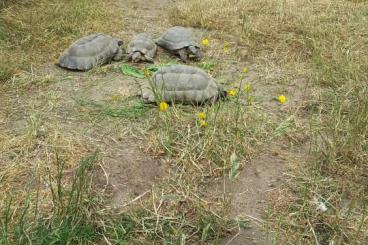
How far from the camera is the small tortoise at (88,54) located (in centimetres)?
517

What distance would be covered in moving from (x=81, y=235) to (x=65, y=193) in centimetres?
41

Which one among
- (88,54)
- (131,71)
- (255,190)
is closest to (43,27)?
(88,54)

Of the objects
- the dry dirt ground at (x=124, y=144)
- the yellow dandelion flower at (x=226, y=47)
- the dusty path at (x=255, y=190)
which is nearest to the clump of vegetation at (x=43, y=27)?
the dry dirt ground at (x=124, y=144)

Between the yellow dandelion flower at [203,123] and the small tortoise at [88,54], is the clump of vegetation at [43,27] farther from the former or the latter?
the yellow dandelion flower at [203,123]

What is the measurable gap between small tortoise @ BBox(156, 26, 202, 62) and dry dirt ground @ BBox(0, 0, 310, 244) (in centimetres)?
38

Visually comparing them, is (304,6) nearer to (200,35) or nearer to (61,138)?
(200,35)

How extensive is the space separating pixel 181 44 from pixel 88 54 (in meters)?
1.20

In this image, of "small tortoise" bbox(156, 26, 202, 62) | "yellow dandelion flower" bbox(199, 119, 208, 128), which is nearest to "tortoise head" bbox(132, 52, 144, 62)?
"small tortoise" bbox(156, 26, 202, 62)

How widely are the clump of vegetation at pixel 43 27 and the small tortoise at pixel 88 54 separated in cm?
36

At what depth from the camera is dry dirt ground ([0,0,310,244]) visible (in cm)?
317

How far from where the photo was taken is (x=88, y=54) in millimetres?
5215

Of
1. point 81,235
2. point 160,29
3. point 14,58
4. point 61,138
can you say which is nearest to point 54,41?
point 14,58

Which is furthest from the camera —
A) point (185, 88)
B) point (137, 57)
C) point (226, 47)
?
point (226, 47)

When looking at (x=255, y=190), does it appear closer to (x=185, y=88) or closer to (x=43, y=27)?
(x=185, y=88)
